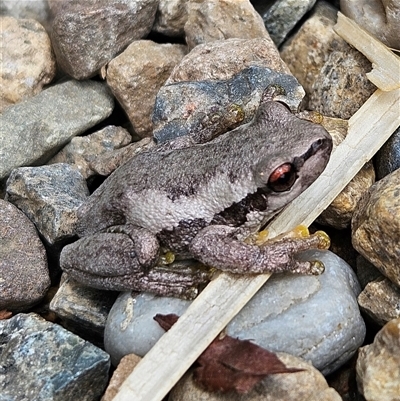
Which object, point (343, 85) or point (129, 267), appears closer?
point (129, 267)

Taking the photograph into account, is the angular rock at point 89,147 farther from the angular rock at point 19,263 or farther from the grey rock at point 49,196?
the angular rock at point 19,263

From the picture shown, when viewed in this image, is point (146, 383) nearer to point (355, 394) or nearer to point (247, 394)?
point (247, 394)

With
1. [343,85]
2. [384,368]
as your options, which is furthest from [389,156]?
[384,368]

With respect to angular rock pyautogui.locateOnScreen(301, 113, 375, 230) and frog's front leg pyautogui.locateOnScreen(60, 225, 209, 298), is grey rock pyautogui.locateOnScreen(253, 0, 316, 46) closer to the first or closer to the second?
angular rock pyautogui.locateOnScreen(301, 113, 375, 230)

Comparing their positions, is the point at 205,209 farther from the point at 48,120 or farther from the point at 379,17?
the point at 379,17

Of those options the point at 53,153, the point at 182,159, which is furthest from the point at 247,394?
the point at 53,153

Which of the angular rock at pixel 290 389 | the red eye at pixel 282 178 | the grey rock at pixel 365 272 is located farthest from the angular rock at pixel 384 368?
the red eye at pixel 282 178
